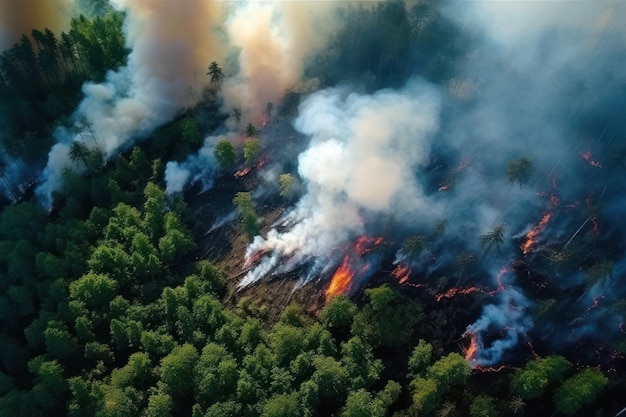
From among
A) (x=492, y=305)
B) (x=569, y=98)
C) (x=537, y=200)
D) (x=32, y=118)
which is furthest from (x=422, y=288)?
(x=32, y=118)

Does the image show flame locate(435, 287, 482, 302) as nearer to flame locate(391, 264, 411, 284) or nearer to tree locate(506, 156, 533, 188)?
flame locate(391, 264, 411, 284)

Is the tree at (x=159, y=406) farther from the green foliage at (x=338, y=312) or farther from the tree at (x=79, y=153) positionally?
the tree at (x=79, y=153)

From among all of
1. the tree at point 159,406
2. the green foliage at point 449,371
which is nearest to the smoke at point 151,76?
the tree at point 159,406

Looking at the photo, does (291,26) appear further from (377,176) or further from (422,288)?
(422,288)

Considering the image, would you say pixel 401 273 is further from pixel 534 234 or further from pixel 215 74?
pixel 215 74

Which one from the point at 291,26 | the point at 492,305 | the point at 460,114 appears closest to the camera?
the point at 492,305

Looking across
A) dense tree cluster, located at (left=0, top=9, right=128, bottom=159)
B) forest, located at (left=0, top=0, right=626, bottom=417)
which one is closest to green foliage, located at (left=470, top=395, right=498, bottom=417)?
forest, located at (left=0, top=0, right=626, bottom=417)

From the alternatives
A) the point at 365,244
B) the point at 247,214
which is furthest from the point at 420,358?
the point at 247,214
